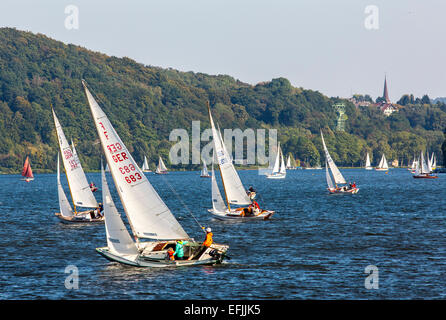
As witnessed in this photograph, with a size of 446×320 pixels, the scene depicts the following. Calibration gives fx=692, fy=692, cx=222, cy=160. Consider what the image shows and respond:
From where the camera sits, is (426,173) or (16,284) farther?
(426,173)

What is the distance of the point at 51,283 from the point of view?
39.7 metres

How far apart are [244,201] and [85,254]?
22.7 m

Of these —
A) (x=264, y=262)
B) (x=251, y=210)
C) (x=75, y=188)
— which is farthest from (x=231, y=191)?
(x=264, y=262)

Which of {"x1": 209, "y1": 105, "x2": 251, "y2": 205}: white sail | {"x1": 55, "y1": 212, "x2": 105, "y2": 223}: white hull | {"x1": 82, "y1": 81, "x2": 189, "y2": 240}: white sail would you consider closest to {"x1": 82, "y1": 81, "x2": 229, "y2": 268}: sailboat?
{"x1": 82, "y1": 81, "x2": 189, "y2": 240}: white sail

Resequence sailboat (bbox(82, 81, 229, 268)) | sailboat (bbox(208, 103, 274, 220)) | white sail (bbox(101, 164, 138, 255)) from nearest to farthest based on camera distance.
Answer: sailboat (bbox(82, 81, 229, 268)), white sail (bbox(101, 164, 138, 255)), sailboat (bbox(208, 103, 274, 220))

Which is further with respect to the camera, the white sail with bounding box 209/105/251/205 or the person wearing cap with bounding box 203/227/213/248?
the white sail with bounding box 209/105/251/205

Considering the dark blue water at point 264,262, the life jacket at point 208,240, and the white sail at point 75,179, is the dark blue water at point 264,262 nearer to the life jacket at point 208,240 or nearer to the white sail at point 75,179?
the life jacket at point 208,240

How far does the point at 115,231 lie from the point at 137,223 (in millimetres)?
1434

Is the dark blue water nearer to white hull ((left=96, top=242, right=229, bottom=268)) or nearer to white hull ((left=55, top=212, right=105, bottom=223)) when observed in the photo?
white hull ((left=96, top=242, right=229, bottom=268))

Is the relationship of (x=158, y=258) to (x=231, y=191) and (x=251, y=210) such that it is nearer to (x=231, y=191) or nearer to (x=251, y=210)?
(x=231, y=191)

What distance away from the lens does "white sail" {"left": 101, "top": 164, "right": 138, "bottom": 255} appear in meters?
41.5
